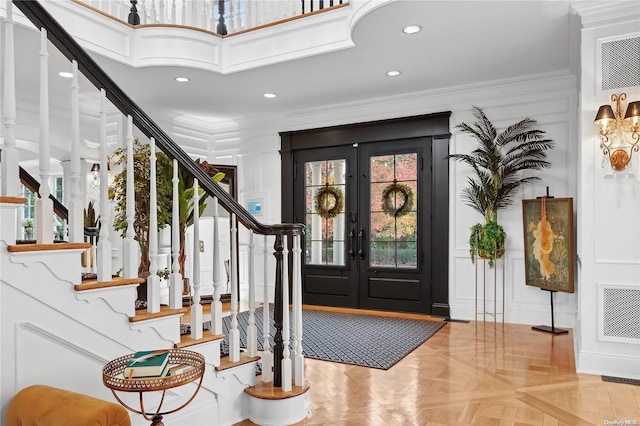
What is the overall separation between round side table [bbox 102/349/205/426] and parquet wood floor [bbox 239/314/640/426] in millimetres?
886

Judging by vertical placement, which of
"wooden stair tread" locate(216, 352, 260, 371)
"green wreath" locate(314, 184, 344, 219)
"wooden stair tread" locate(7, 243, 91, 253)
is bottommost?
"wooden stair tread" locate(216, 352, 260, 371)

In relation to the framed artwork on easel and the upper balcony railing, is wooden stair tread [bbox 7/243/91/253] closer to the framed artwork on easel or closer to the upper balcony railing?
the upper balcony railing

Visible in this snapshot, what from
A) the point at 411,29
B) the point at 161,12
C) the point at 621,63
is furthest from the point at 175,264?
the point at 161,12

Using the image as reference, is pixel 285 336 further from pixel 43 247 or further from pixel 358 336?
pixel 358 336

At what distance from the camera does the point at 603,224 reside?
3824 mm

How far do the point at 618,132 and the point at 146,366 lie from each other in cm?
375

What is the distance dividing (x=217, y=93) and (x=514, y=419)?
5.06 m

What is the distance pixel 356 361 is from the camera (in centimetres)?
416

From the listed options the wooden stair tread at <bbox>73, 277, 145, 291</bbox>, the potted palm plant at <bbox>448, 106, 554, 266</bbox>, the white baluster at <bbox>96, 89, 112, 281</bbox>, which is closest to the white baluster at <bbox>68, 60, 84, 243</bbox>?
the white baluster at <bbox>96, 89, 112, 281</bbox>

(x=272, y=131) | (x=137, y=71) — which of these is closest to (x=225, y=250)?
(x=272, y=131)

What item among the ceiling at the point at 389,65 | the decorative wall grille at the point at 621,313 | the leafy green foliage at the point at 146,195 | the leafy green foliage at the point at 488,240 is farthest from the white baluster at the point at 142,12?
the decorative wall grille at the point at 621,313

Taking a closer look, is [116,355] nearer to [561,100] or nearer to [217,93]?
[217,93]

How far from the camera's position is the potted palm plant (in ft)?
17.9

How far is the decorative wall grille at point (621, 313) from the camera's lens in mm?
3705
